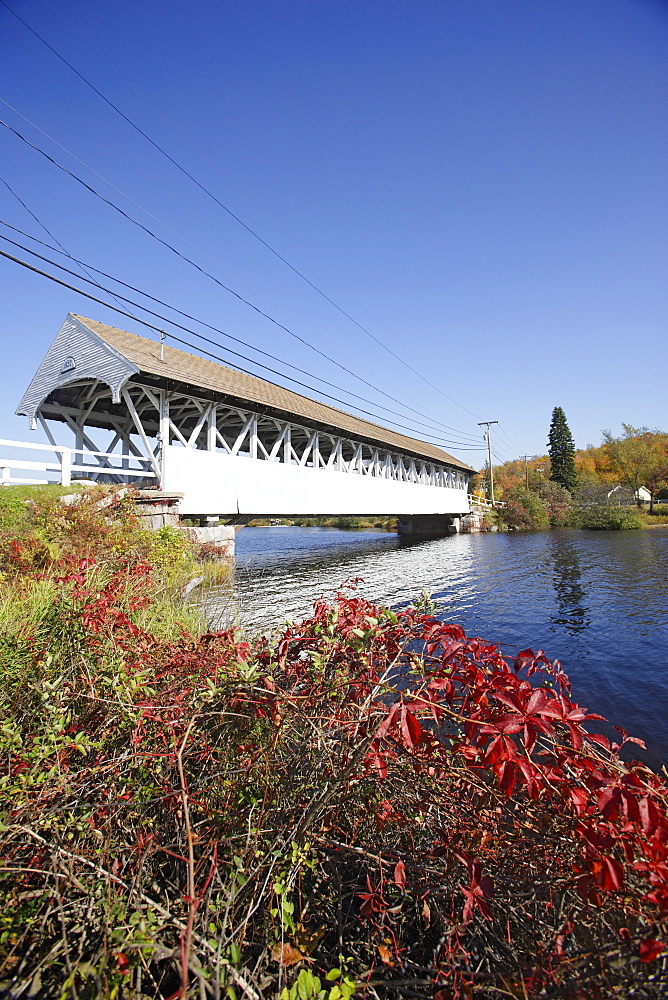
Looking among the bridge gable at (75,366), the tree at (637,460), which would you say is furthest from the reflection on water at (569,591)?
the tree at (637,460)

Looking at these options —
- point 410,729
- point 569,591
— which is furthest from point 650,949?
point 569,591

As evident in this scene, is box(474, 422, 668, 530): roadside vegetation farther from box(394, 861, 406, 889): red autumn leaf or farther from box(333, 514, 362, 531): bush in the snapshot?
box(394, 861, 406, 889): red autumn leaf

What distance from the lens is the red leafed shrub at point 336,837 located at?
4.42ft

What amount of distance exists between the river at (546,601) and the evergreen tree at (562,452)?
37.6m

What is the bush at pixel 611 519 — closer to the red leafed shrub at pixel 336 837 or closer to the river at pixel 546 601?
the river at pixel 546 601

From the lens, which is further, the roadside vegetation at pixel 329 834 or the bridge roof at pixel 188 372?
the bridge roof at pixel 188 372

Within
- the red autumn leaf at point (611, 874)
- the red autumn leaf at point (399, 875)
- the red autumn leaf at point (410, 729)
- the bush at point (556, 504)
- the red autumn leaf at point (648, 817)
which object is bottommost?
the red autumn leaf at point (399, 875)

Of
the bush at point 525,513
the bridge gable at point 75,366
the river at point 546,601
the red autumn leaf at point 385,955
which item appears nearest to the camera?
the red autumn leaf at point 385,955

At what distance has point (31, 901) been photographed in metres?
1.61

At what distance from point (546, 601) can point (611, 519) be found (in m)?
30.4

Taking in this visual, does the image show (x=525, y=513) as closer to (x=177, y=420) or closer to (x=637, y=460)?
(x=637, y=460)

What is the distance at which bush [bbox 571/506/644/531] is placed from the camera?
36.1 metres

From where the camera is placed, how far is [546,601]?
11492mm

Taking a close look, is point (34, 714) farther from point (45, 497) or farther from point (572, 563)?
point (572, 563)
